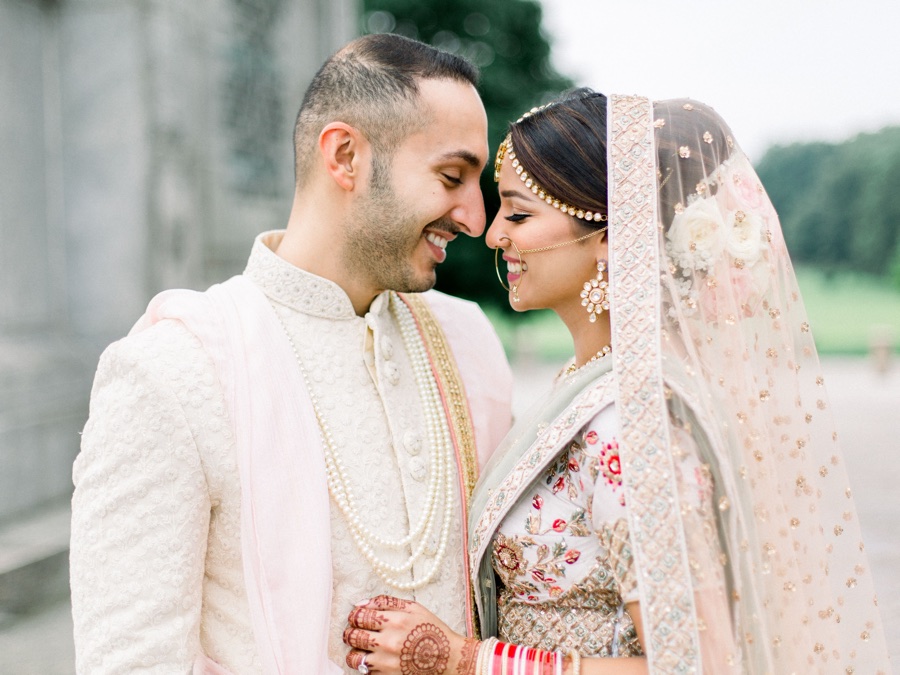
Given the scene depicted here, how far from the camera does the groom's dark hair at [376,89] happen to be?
2.16 m

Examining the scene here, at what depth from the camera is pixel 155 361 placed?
5.90 ft

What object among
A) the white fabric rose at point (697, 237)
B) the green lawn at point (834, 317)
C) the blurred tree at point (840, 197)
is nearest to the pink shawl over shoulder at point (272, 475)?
the white fabric rose at point (697, 237)

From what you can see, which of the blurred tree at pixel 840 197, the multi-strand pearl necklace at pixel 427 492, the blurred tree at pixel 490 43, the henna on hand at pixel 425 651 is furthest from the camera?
the blurred tree at pixel 840 197

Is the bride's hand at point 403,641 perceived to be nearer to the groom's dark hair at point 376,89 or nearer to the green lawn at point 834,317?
the groom's dark hair at point 376,89

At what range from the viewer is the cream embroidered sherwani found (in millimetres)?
1727

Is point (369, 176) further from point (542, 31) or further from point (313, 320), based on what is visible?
point (542, 31)

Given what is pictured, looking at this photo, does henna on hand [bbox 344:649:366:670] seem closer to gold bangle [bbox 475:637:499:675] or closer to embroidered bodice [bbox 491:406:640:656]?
gold bangle [bbox 475:637:499:675]

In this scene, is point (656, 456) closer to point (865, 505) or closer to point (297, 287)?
point (297, 287)

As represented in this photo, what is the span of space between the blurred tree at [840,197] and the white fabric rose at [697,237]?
25935mm

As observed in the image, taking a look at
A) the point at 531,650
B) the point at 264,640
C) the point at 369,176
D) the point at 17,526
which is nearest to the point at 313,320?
the point at 369,176

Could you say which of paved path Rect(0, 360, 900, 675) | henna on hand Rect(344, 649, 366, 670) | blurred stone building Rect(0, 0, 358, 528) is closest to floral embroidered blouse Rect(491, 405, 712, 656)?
henna on hand Rect(344, 649, 366, 670)

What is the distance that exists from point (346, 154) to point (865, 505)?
21.9 feet

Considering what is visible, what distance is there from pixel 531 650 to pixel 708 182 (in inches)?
40.9

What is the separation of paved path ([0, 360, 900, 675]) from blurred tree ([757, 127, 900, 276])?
893cm
